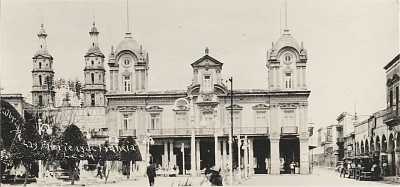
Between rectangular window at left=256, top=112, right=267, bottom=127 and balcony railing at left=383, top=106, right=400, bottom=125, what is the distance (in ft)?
43.0

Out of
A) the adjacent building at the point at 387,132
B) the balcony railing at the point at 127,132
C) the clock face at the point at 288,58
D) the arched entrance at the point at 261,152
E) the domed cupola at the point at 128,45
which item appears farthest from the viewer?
the arched entrance at the point at 261,152

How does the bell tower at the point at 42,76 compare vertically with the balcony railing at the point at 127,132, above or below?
above

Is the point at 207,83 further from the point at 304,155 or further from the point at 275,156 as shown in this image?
the point at 304,155

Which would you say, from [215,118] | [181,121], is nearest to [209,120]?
[215,118]

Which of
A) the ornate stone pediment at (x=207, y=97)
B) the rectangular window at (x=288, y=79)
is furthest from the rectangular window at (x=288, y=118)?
the ornate stone pediment at (x=207, y=97)

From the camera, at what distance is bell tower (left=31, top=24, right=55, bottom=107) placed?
96.3 ft

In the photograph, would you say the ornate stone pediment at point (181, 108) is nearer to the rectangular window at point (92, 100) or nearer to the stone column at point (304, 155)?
the stone column at point (304, 155)

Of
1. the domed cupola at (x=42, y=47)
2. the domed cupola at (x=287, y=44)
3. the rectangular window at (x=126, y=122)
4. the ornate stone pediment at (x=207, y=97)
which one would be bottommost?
the rectangular window at (x=126, y=122)

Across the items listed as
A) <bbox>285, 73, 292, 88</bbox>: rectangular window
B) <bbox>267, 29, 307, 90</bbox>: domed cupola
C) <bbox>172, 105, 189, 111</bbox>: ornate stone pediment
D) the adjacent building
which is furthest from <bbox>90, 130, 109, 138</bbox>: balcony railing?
the adjacent building

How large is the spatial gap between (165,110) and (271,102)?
646 cm

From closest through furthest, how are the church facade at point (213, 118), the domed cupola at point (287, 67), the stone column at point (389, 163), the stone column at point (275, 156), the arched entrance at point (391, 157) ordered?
the arched entrance at point (391, 157), the stone column at point (389, 163), the domed cupola at point (287, 67), the church facade at point (213, 118), the stone column at point (275, 156)

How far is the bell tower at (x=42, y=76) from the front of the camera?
29.3 metres

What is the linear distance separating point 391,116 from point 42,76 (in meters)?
16.5

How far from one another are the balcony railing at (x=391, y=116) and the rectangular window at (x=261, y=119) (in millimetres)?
13096
